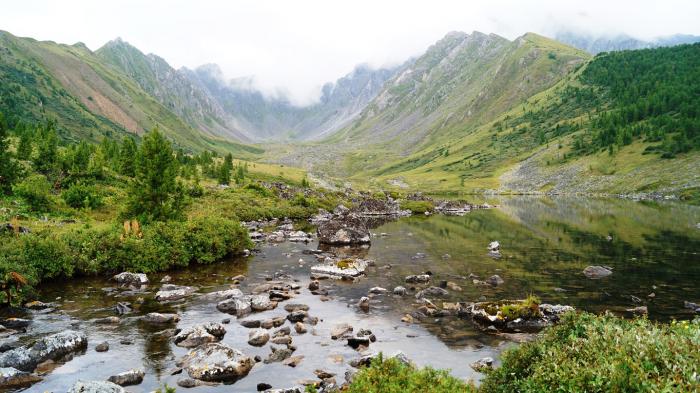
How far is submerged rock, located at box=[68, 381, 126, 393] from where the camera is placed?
1678 cm

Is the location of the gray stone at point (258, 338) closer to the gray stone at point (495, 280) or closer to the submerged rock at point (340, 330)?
the submerged rock at point (340, 330)

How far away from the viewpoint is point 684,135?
178125 mm

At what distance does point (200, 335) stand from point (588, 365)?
64.1 feet

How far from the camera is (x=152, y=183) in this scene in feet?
157

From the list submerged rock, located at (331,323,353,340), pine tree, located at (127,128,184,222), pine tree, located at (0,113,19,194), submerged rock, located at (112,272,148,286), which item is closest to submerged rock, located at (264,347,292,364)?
submerged rock, located at (331,323,353,340)

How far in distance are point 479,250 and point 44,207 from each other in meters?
52.0

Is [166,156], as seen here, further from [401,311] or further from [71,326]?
[401,311]

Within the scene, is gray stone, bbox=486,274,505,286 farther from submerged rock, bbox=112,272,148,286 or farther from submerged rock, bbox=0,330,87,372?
submerged rock, bbox=0,330,87,372

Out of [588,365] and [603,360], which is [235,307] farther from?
[603,360]

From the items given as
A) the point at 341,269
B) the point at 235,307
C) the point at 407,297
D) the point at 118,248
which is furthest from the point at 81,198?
the point at 407,297

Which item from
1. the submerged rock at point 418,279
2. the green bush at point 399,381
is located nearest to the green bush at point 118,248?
the submerged rock at point 418,279

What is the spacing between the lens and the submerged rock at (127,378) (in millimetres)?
18969

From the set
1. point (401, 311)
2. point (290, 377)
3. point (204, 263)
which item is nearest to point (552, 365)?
point (290, 377)

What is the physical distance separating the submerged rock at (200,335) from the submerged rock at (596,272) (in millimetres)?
31615
